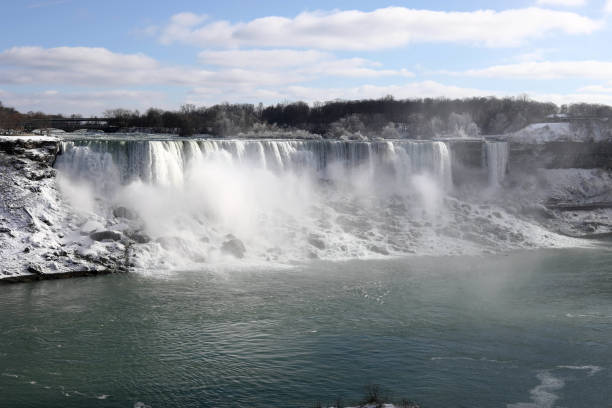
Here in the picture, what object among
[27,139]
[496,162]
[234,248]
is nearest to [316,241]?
[234,248]

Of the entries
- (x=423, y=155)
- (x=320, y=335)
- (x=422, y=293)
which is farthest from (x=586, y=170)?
(x=320, y=335)

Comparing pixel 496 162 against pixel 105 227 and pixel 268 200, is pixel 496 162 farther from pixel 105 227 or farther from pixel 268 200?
pixel 105 227

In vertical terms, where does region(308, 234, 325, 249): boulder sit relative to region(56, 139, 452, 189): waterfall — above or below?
below

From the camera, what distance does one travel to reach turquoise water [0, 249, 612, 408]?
43.7 ft

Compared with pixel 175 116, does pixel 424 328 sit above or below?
below

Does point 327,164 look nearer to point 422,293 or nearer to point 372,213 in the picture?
point 372,213

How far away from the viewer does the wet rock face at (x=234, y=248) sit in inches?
1115

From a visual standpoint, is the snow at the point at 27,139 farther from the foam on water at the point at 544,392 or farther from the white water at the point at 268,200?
the foam on water at the point at 544,392

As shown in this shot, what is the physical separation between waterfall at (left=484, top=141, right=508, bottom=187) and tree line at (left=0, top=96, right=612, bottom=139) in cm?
1920

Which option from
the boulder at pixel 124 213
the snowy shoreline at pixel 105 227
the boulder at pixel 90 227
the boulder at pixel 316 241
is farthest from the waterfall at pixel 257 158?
the boulder at pixel 316 241

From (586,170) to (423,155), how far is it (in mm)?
14378

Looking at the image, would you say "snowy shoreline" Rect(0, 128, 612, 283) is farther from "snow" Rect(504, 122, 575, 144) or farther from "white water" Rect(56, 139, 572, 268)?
"snow" Rect(504, 122, 575, 144)

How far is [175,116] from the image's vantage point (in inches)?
2763

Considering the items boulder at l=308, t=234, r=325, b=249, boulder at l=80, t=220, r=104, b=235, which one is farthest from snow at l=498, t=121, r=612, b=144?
boulder at l=80, t=220, r=104, b=235
